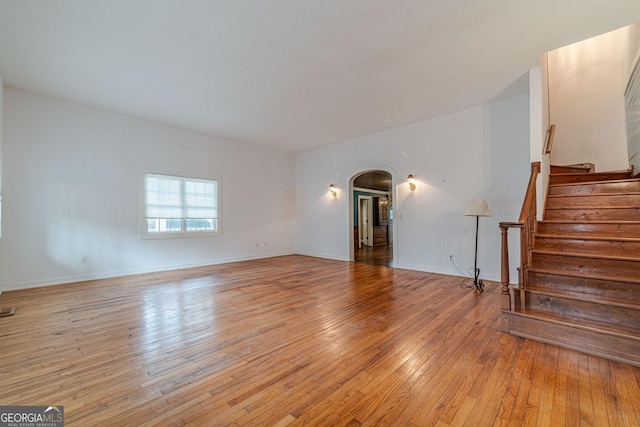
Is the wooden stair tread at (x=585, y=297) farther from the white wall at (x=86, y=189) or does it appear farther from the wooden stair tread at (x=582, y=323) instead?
the white wall at (x=86, y=189)

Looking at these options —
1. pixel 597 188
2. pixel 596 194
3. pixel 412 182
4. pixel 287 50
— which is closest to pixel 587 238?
pixel 596 194

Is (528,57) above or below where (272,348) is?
above

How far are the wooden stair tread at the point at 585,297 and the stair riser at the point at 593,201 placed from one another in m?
1.69

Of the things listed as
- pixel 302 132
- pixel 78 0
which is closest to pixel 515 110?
pixel 302 132

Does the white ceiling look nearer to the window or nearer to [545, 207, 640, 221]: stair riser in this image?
the window

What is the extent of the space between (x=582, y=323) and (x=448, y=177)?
3.32 meters

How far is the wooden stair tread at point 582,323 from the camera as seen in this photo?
211 cm

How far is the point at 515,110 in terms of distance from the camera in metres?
4.39

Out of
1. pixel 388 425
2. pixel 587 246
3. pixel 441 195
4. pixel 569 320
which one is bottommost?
pixel 388 425

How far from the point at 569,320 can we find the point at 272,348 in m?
2.71

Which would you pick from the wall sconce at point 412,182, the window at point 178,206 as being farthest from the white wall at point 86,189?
the wall sconce at point 412,182

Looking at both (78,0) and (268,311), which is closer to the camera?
(78,0)

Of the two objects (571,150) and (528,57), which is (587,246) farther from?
(571,150)

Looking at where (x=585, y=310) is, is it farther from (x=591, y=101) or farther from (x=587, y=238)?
(x=591, y=101)
